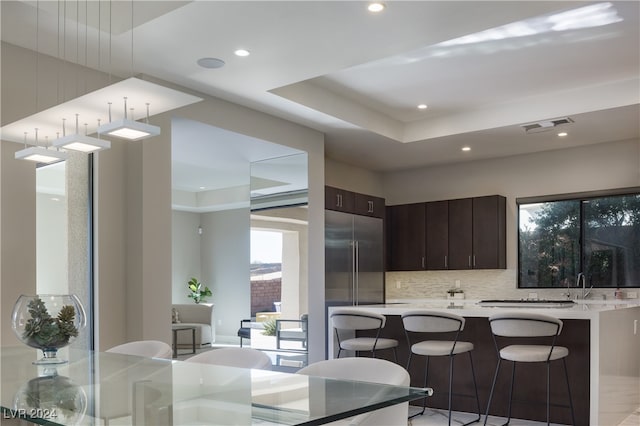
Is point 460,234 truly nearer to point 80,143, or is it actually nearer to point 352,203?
point 352,203

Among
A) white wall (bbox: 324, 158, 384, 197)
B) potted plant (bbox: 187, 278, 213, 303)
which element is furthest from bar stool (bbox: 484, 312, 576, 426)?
potted plant (bbox: 187, 278, 213, 303)

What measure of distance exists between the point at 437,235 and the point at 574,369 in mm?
3239

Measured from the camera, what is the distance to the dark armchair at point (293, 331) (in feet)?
20.8

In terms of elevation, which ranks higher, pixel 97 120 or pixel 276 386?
pixel 97 120

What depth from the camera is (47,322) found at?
245 centimetres

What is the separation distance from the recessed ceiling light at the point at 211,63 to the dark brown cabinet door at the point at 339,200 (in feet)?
7.82

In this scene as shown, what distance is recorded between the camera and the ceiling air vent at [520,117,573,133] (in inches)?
236

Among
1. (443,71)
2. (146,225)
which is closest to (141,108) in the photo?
(146,225)

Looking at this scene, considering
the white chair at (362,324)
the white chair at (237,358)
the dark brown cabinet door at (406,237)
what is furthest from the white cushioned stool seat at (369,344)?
the dark brown cabinet door at (406,237)

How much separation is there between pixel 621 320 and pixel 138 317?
12.7 feet

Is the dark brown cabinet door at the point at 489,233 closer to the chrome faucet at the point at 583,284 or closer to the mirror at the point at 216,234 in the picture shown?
the chrome faucet at the point at 583,284

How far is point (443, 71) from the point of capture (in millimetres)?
5266

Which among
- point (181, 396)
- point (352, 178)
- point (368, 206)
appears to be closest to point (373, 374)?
point (181, 396)

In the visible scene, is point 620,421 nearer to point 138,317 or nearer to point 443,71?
point 443,71
